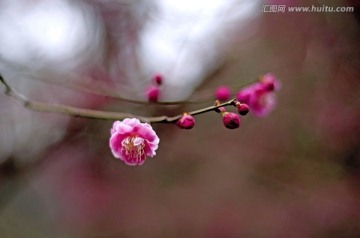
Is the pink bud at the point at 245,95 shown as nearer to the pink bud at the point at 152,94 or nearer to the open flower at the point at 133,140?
the pink bud at the point at 152,94

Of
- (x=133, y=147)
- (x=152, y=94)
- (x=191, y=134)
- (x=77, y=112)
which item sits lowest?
(x=133, y=147)

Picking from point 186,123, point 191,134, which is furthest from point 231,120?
point 191,134

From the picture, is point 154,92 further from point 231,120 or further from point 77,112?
point 231,120

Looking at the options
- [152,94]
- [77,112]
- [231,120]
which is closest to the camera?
[231,120]

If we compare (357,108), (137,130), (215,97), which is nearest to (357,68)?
(357,108)

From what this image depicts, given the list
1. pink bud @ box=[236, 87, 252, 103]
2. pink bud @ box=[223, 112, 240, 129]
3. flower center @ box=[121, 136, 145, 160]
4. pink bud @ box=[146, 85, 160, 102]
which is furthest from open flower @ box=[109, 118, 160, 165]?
pink bud @ box=[236, 87, 252, 103]

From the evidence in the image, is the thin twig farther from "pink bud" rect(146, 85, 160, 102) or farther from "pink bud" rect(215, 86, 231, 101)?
"pink bud" rect(215, 86, 231, 101)

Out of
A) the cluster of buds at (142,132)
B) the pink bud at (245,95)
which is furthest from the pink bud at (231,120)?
the pink bud at (245,95)
